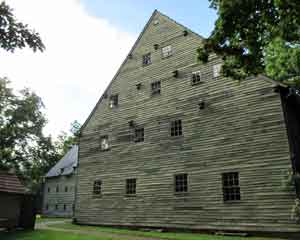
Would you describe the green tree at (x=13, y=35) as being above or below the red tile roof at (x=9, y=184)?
above

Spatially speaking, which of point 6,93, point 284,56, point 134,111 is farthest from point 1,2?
point 6,93

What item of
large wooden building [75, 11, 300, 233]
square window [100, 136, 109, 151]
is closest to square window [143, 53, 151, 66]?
large wooden building [75, 11, 300, 233]

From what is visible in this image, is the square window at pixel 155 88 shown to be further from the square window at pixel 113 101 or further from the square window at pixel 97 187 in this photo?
the square window at pixel 97 187

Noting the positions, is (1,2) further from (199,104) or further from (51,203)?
(51,203)

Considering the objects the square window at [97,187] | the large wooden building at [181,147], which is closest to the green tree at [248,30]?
the large wooden building at [181,147]

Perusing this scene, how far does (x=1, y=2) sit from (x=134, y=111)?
1335 centimetres

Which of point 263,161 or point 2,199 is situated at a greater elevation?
point 263,161

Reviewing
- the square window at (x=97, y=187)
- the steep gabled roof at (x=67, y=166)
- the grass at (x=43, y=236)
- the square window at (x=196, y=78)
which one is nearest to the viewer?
the grass at (x=43, y=236)

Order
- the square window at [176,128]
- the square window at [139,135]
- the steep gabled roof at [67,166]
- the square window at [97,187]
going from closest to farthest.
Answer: the square window at [176,128]
the square window at [139,135]
the square window at [97,187]
the steep gabled roof at [67,166]

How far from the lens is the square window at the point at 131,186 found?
17828 millimetres

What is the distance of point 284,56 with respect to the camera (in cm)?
2247

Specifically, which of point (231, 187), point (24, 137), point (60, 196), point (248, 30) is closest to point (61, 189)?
A: point (60, 196)

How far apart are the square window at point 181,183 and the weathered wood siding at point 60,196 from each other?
758 inches

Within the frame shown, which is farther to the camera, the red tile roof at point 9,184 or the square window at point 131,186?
the square window at point 131,186
